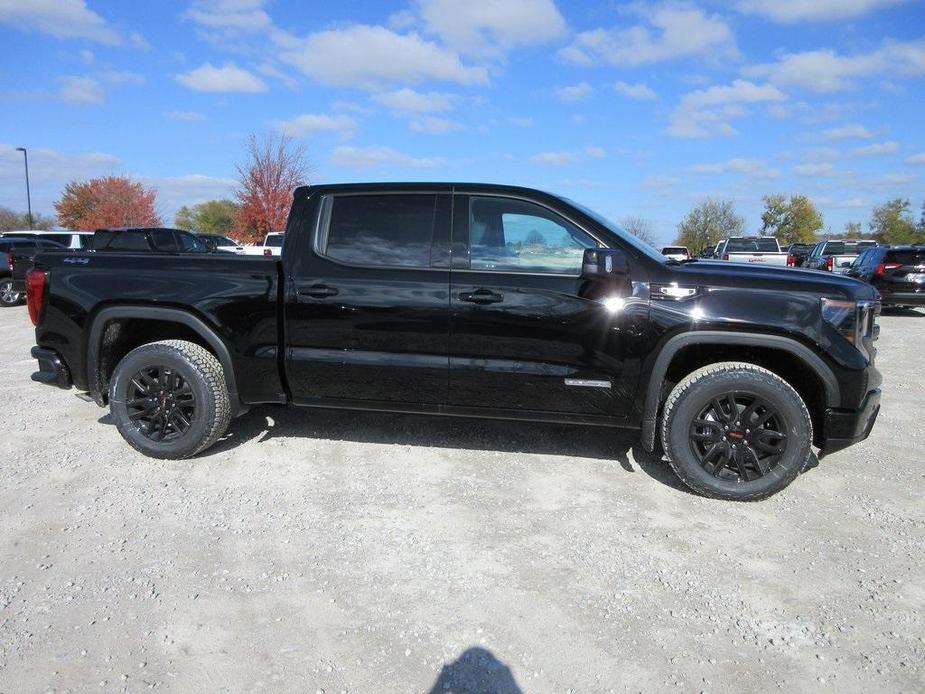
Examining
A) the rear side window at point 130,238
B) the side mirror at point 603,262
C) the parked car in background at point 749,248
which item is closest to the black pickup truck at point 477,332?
the side mirror at point 603,262

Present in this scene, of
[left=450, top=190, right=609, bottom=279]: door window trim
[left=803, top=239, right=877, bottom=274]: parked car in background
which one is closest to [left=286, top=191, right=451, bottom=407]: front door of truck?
[left=450, top=190, right=609, bottom=279]: door window trim

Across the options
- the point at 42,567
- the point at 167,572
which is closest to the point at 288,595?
the point at 167,572

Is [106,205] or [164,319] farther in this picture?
[106,205]

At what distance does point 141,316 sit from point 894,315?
15066mm

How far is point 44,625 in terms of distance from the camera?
2605 mm

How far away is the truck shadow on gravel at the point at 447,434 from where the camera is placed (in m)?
4.72

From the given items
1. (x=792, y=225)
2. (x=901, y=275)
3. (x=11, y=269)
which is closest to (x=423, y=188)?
(x=901, y=275)

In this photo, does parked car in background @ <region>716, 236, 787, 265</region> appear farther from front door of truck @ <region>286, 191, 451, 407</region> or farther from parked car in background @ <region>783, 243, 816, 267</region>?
front door of truck @ <region>286, 191, 451, 407</region>

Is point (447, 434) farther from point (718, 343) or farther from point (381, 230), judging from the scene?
point (718, 343)

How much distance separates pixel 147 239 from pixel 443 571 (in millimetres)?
14127

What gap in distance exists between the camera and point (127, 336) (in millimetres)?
4602

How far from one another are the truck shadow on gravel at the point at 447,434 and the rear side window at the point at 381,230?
1463 millimetres

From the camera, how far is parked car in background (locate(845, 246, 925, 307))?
42.4 ft

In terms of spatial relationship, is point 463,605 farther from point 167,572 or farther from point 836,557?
point 836,557
